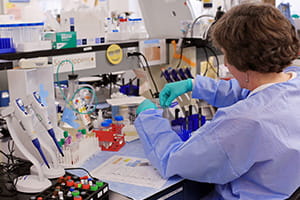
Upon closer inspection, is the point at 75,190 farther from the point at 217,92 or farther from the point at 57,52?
the point at 217,92

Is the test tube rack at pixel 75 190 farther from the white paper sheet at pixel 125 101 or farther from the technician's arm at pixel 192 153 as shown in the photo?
the white paper sheet at pixel 125 101

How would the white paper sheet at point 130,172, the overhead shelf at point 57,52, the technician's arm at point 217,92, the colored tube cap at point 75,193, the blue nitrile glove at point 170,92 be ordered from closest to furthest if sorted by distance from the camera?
the colored tube cap at point 75,193
the white paper sheet at point 130,172
the overhead shelf at point 57,52
the blue nitrile glove at point 170,92
the technician's arm at point 217,92

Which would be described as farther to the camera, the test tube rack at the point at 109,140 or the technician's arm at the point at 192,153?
the test tube rack at the point at 109,140

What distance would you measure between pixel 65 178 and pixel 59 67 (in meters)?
0.72

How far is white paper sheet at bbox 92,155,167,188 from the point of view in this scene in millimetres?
1283

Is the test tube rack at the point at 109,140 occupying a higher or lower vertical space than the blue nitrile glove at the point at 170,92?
lower

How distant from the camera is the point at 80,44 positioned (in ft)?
6.11

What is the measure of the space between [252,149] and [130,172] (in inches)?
18.5

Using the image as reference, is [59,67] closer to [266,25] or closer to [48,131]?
[48,131]

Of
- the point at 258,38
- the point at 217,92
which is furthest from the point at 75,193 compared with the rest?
the point at 217,92

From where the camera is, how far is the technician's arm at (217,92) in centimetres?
184

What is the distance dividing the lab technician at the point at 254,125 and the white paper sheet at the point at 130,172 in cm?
5

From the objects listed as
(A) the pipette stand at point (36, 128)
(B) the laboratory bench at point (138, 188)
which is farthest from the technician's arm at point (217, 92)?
(A) the pipette stand at point (36, 128)

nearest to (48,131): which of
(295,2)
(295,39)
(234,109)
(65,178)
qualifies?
(65,178)
